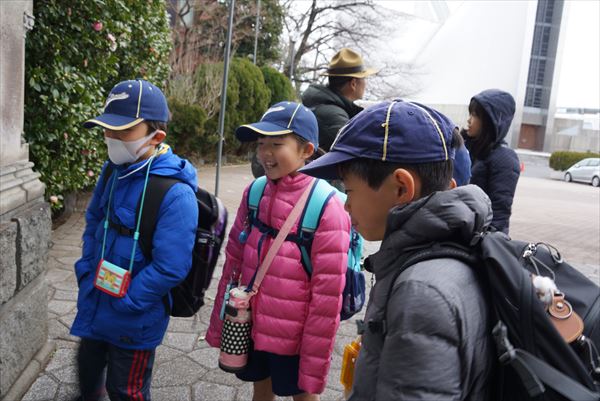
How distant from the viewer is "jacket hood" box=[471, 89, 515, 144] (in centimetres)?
328

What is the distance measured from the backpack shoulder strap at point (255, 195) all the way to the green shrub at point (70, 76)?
2768 mm

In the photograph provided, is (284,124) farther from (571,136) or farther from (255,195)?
(571,136)

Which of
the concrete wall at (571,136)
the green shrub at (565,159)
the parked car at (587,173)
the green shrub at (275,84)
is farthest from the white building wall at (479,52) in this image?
the green shrub at (275,84)

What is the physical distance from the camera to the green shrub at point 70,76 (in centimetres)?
449

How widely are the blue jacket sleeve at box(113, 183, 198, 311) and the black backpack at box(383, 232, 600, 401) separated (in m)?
1.24

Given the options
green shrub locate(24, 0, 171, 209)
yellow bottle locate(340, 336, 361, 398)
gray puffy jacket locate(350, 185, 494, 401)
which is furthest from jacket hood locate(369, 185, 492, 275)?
green shrub locate(24, 0, 171, 209)

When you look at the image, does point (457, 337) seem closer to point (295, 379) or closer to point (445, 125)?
point (445, 125)

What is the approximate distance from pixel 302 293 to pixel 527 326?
51.8 inches

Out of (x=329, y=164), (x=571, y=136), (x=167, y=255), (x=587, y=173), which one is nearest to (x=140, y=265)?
(x=167, y=255)

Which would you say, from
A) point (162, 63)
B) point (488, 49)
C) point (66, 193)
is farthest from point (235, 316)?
point (488, 49)

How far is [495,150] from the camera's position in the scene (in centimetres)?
340

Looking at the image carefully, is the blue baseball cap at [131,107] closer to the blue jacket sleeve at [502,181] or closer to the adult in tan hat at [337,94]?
the adult in tan hat at [337,94]

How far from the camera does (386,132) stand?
121 cm

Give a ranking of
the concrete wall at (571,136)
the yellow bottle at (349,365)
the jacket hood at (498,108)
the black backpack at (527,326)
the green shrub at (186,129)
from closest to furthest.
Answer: the black backpack at (527,326)
the yellow bottle at (349,365)
the jacket hood at (498,108)
the green shrub at (186,129)
the concrete wall at (571,136)
